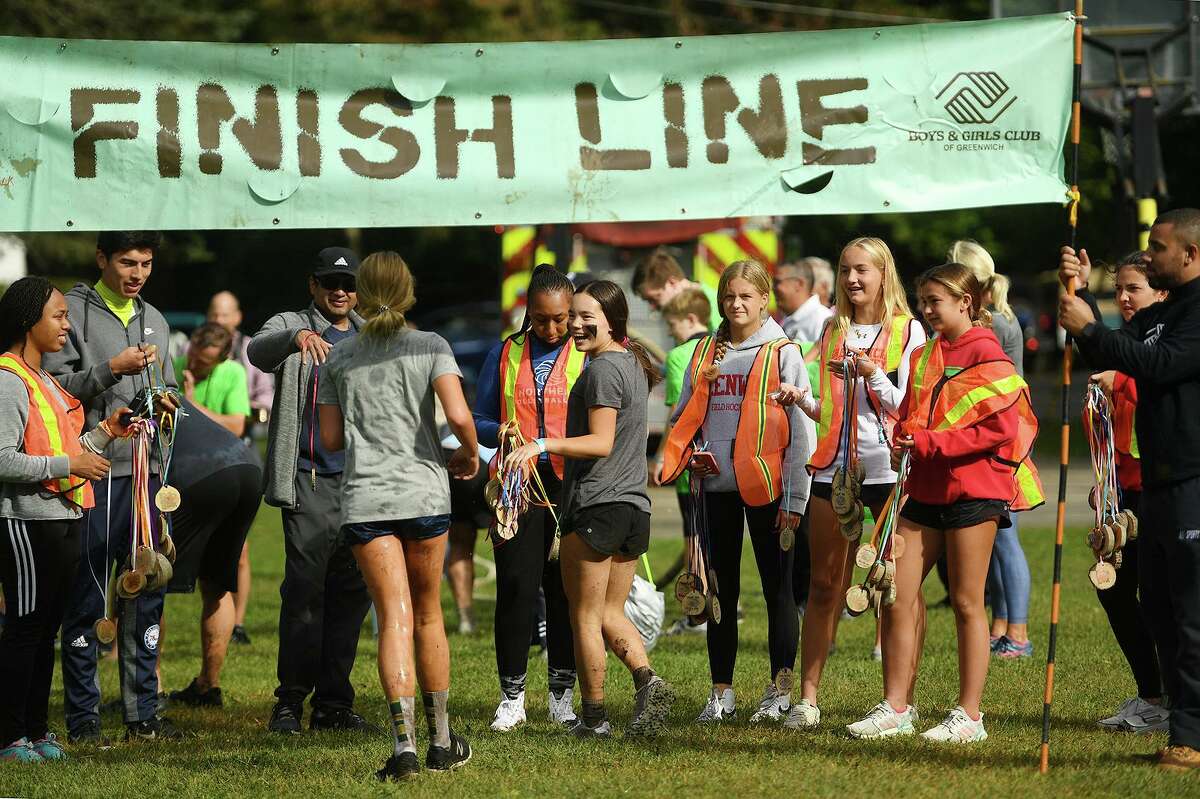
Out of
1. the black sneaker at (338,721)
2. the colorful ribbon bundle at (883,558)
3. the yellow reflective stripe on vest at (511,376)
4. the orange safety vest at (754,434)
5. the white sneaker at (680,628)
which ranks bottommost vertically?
the black sneaker at (338,721)

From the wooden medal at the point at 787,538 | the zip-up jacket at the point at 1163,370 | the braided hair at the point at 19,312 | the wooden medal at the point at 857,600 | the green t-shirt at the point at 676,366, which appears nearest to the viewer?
the zip-up jacket at the point at 1163,370

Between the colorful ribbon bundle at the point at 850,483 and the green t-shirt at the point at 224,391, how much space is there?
4.38m

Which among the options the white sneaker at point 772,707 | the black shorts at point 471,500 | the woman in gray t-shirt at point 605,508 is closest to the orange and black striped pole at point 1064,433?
the white sneaker at point 772,707

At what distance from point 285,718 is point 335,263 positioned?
213cm

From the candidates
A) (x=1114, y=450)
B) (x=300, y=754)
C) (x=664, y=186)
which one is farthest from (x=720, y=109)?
(x=300, y=754)

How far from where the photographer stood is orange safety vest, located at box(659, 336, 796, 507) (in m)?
6.85

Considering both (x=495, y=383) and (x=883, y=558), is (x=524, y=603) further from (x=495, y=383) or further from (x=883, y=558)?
(x=883, y=558)

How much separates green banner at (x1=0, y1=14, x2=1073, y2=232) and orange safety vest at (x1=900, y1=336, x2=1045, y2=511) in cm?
80

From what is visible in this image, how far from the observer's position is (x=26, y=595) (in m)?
6.38

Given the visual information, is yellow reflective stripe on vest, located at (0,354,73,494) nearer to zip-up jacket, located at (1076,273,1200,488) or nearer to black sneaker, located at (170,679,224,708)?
black sneaker, located at (170,679,224,708)

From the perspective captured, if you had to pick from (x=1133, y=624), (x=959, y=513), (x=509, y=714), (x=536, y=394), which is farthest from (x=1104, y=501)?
(x=509, y=714)

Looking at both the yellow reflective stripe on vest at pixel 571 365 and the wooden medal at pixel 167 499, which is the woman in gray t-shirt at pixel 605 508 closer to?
the yellow reflective stripe on vest at pixel 571 365

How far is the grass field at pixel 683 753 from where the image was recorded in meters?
5.80

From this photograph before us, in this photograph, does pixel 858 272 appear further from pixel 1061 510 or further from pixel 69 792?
pixel 69 792
